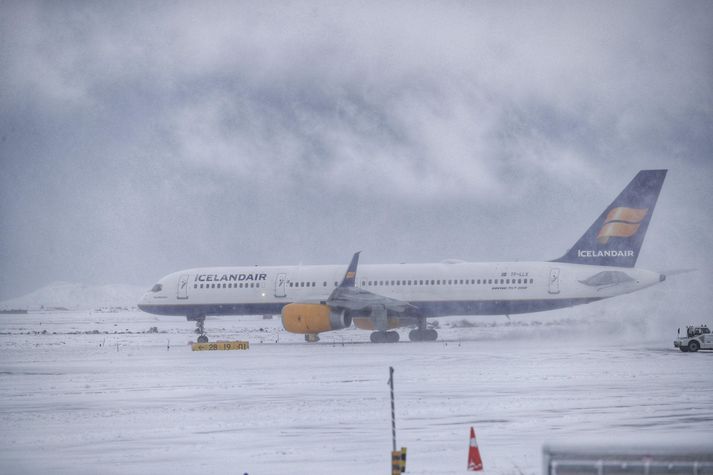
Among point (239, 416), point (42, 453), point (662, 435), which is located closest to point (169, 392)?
point (239, 416)

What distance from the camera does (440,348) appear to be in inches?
1547

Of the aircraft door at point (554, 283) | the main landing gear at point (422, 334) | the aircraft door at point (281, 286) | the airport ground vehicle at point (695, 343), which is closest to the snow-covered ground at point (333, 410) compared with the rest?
the airport ground vehicle at point (695, 343)

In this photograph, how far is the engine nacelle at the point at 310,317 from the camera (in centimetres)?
4481

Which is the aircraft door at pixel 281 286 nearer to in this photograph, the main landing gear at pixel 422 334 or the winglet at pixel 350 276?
the winglet at pixel 350 276

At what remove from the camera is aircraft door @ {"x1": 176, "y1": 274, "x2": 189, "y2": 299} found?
166 feet

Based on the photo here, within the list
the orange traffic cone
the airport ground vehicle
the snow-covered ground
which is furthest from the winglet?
the orange traffic cone

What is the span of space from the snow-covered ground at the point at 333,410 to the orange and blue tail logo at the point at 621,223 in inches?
445

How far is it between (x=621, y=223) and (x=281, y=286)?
57.2 ft

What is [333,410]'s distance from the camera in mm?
18016

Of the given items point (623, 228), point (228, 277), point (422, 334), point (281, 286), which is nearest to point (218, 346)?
point (281, 286)

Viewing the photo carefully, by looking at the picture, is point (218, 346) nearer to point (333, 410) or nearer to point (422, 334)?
point (422, 334)

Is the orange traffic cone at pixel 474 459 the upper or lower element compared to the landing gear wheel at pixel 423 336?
lower

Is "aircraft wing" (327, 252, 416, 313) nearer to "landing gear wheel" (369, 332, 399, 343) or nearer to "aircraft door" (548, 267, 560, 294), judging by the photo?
"landing gear wheel" (369, 332, 399, 343)

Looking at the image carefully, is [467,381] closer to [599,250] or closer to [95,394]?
[95,394]
